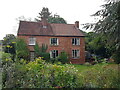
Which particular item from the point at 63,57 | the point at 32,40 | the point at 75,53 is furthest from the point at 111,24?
the point at 32,40

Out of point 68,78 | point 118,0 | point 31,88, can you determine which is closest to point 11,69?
point 31,88

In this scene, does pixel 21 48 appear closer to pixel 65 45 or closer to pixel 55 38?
pixel 55 38

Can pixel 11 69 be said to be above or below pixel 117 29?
below

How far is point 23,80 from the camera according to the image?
4.17 meters

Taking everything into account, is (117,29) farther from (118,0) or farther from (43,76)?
(43,76)

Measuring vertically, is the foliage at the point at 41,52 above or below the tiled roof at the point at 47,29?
below

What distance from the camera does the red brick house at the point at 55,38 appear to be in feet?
62.6

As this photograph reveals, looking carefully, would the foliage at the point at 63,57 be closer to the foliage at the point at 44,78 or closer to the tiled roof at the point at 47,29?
the tiled roof at the point at 47,29

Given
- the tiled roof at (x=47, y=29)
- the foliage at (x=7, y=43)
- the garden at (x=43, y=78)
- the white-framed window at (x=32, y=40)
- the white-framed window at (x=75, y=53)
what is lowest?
the garden at (x=43, y=78)

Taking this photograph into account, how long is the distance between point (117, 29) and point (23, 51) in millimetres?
13096

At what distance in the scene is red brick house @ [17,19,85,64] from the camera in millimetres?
19078

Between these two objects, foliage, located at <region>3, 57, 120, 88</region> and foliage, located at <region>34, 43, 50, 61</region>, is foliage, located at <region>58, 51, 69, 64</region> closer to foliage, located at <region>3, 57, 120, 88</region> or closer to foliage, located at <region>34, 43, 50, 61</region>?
foliage, located at <region>34, 43, 50, 61</region>

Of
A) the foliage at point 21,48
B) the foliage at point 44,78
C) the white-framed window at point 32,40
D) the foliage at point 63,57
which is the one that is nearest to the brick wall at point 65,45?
the white-framed window at point 32,40

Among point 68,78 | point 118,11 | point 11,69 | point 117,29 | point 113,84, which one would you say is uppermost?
point 118,11
